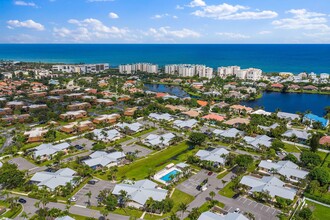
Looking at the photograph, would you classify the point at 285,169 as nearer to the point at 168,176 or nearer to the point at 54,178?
the point at 168,176

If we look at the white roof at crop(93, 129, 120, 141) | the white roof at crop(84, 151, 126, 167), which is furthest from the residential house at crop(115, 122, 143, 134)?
the white roof at crop(84, 151, 126, 167)

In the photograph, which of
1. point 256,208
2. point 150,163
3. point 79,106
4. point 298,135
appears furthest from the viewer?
point 79,106

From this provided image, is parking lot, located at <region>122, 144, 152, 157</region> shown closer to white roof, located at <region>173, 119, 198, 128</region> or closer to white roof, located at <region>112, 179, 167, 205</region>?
white roof, located at <region>112, 179, 167, 205</region>

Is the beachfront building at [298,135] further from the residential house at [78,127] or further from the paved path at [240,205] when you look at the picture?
the residential house at [78,127]

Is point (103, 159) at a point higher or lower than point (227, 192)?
higher

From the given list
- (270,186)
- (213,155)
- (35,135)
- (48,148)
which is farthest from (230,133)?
(35,135)

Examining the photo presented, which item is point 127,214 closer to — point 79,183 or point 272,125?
point 79,183

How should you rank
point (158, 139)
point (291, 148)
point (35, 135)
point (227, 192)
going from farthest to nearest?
point (35, 135) < point (158, 139) < point (291, 148) < point (227, 192)
